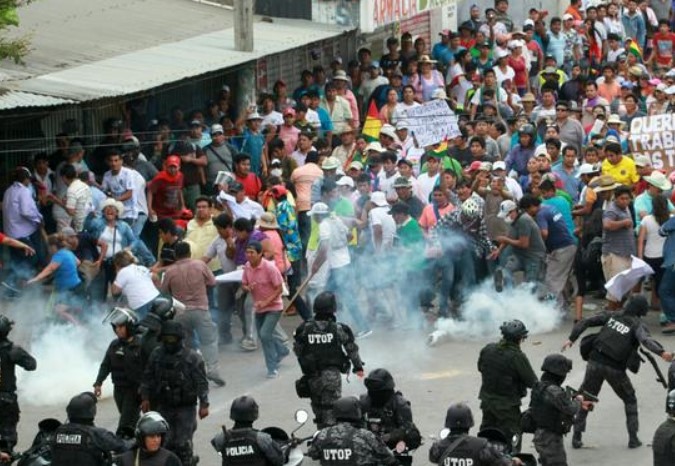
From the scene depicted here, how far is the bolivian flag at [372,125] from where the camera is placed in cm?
2439

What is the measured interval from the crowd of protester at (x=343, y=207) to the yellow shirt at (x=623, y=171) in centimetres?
2

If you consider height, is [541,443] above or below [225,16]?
below

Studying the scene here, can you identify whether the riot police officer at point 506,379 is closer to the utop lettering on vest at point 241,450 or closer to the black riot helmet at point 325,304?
the black riot helmet at point 325,304

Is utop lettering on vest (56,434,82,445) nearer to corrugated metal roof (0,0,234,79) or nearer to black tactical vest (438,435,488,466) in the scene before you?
black tactical vest (438,435,488,466)

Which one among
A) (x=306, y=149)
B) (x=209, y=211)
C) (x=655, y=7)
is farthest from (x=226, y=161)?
(x=655, y=7)

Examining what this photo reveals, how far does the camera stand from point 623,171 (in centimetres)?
2114

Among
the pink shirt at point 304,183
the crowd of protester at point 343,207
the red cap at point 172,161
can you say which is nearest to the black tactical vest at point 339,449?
the crowd of protester at point 343,207

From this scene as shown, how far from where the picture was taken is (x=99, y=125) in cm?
2303

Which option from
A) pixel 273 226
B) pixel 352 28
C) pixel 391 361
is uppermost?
pixel 352 28

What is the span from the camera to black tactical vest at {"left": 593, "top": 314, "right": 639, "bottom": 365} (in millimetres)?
15453

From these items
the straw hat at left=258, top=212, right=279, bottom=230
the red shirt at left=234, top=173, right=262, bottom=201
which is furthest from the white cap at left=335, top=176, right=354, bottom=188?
the straw hat at left=258, top=212, right=279, bottom=230

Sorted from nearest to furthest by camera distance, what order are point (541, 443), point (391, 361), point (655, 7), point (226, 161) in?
1. point (541, 443)
2. point (391, 361)
3. point (226, 161)
4. point (655, 7)

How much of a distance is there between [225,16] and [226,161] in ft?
15.1

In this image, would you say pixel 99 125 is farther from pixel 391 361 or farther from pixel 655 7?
pixel 655 7
